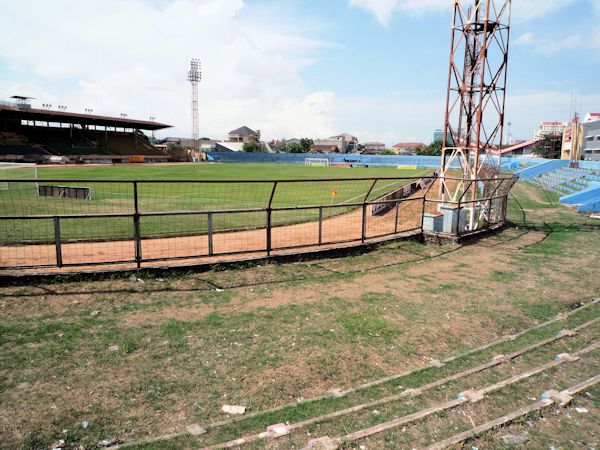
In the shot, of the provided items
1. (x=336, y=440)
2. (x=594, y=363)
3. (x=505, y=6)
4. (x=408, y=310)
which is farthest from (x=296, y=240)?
(x=505, y=6)

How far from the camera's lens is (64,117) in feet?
221

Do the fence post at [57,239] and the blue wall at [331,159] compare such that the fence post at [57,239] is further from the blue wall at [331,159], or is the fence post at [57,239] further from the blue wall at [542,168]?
the blue wall at [331,159]

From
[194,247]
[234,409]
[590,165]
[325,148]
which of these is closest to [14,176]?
[194,247]

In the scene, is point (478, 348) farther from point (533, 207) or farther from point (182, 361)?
A: point (533, 207)

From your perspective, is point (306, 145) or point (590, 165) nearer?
point (590, 165)

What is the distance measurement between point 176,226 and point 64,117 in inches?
2476

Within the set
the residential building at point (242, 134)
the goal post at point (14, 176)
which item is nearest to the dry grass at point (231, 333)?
the goal post at point (14, 176)

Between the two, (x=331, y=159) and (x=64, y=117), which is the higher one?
(x=64, y=117)

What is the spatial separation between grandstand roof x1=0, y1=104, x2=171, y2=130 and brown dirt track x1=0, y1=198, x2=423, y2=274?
58.9 metres

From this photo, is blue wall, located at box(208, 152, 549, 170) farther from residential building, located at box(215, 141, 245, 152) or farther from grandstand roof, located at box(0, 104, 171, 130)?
residential building, located at box(215, 141, 245, 152)

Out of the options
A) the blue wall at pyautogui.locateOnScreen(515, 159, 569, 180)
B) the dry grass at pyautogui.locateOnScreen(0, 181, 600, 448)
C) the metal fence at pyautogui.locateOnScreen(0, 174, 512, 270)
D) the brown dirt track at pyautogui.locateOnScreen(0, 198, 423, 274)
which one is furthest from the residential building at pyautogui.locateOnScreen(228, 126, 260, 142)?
the dry grass at pyautogui.locateOnScreen(0, 181, 600, 448)

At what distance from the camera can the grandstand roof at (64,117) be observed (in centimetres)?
6084

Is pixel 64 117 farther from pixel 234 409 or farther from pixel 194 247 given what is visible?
pixel 234 409

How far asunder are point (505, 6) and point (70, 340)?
53.7 feet
